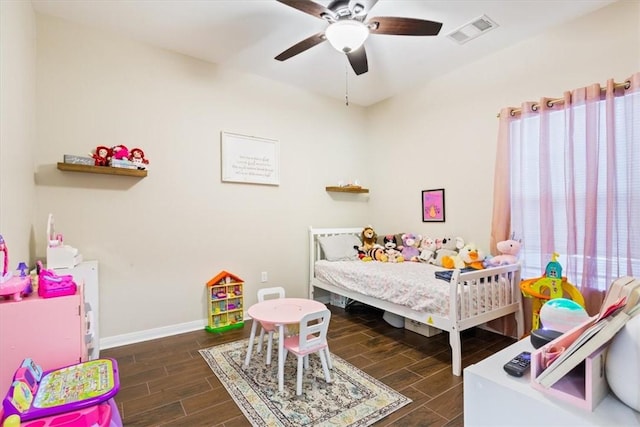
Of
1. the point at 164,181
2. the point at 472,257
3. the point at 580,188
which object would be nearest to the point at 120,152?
the point at 164,181

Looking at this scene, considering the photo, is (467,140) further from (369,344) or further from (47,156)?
(47,156)

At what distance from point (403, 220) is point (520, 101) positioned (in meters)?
1.83

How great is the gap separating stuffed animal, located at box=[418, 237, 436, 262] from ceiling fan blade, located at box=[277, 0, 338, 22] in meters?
2.55

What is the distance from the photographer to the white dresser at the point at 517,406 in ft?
2.41

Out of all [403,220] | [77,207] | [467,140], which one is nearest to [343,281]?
[403,220]

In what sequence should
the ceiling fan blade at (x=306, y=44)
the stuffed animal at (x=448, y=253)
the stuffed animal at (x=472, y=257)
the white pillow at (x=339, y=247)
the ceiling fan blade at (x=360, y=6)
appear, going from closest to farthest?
the ceiling fan blade at (x=360, y=6) < the ceiling fan blade at (x=306, y=44) < the stuffed animal at (x=472, y=257) < the stuffed animal at (x=448, y=253) < the white pillow at (x=339, y=247)

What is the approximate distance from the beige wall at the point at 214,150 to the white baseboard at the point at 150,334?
5 cm

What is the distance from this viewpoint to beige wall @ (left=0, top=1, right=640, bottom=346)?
2607mm

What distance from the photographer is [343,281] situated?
136 inches

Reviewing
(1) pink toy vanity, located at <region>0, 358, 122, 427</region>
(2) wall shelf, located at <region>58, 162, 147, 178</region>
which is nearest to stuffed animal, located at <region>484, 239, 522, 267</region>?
(1) pink toy vanity, located at <region>0, 358, 122, 427</region>

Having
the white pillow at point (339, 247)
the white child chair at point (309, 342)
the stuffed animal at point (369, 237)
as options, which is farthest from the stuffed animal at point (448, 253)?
the white child chair at point (309, 342)

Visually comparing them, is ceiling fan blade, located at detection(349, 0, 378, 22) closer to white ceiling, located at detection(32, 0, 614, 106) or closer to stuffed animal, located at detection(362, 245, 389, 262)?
white ceiling, located at detection(32, 0, 614, 106)

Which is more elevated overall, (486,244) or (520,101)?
(520,101)

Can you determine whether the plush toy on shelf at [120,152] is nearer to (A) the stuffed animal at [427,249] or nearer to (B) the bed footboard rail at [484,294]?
(B) the bed footboard rail at [484,294]
